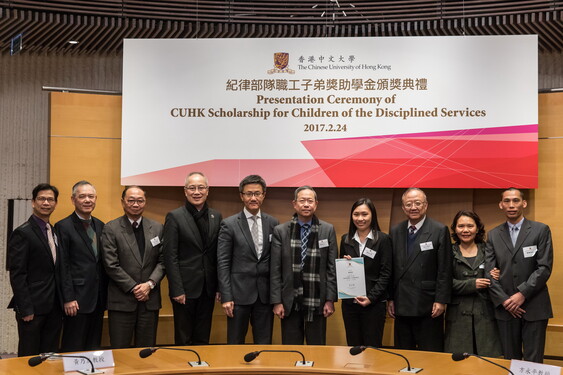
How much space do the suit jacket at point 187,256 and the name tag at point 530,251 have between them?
218 cm

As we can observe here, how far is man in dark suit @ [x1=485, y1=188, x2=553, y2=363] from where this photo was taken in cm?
429

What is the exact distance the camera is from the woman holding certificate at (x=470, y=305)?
4336mm

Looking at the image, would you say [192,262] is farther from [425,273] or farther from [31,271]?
[425,273]

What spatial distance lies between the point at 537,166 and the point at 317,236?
6.57 ft

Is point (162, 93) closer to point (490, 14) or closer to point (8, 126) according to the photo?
point (8, 126)

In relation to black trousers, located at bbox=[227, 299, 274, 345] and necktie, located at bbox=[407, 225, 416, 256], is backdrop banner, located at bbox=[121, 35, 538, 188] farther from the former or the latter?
black trousers, located at bbox=[227, 299, 274, 345]

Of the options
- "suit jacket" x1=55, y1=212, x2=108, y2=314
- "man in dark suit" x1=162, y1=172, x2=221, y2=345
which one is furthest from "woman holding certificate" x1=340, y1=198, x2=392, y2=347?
"suit jacket" x1=55, y1=212, x2=108, y2=314

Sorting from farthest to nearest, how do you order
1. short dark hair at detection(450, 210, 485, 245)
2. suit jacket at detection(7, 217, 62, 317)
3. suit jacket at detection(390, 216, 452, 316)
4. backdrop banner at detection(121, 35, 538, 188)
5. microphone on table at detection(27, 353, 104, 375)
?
backdrop banner at detection(121, 35, 538, 188), short dark hair at detection(450, 210, 485, 245), suit jacket at detection(390, 216, 452, 316), suit jacket at detection(7, 217, 62, 317), microphone on table at detection(27, 353, 104, 375)

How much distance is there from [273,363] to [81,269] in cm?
198

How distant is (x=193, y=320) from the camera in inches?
187

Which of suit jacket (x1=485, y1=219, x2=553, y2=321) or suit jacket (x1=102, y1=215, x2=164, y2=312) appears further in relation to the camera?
suit jacket (x1=102, y1=215, x2=164, y2=312)

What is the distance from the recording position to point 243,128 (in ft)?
17.7

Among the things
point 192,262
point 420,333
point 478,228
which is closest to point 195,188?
A: point 192,262

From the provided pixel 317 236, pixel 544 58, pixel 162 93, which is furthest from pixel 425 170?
pixel 162 93
